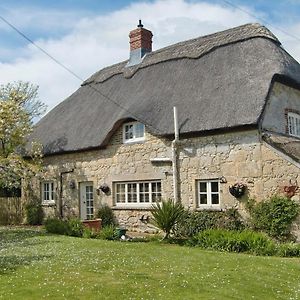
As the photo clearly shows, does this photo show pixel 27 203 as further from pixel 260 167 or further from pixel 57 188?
pixel 260 167

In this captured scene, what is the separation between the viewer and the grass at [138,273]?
736cm

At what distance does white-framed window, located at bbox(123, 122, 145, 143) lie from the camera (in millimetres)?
17902

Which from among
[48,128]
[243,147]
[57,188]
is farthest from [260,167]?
[48,128]

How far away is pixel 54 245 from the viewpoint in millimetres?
12977

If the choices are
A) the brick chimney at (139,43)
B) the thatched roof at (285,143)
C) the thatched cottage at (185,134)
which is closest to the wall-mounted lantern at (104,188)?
the thatched cottage at (185,134)

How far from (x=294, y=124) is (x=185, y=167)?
462 cm

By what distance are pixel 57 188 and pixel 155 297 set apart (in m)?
15.2

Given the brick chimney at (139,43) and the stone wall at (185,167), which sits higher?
the brick chimney at (139,43)

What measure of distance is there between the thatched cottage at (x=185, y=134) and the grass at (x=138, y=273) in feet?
11.5

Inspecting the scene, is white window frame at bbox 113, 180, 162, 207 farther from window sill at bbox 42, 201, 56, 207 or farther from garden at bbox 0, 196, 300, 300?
window sill at bbox 42, 201, 56, 207

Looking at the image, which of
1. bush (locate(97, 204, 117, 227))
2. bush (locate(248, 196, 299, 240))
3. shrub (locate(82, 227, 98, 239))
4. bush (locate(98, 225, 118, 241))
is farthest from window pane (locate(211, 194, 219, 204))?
bush (locate(97, 204, 117, 227))

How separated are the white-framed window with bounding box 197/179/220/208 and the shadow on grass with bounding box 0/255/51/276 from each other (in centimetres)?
659

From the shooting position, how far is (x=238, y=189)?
14.6 metres

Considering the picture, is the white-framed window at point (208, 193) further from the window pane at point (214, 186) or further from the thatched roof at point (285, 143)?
the thatched roof at point (285, 143)
